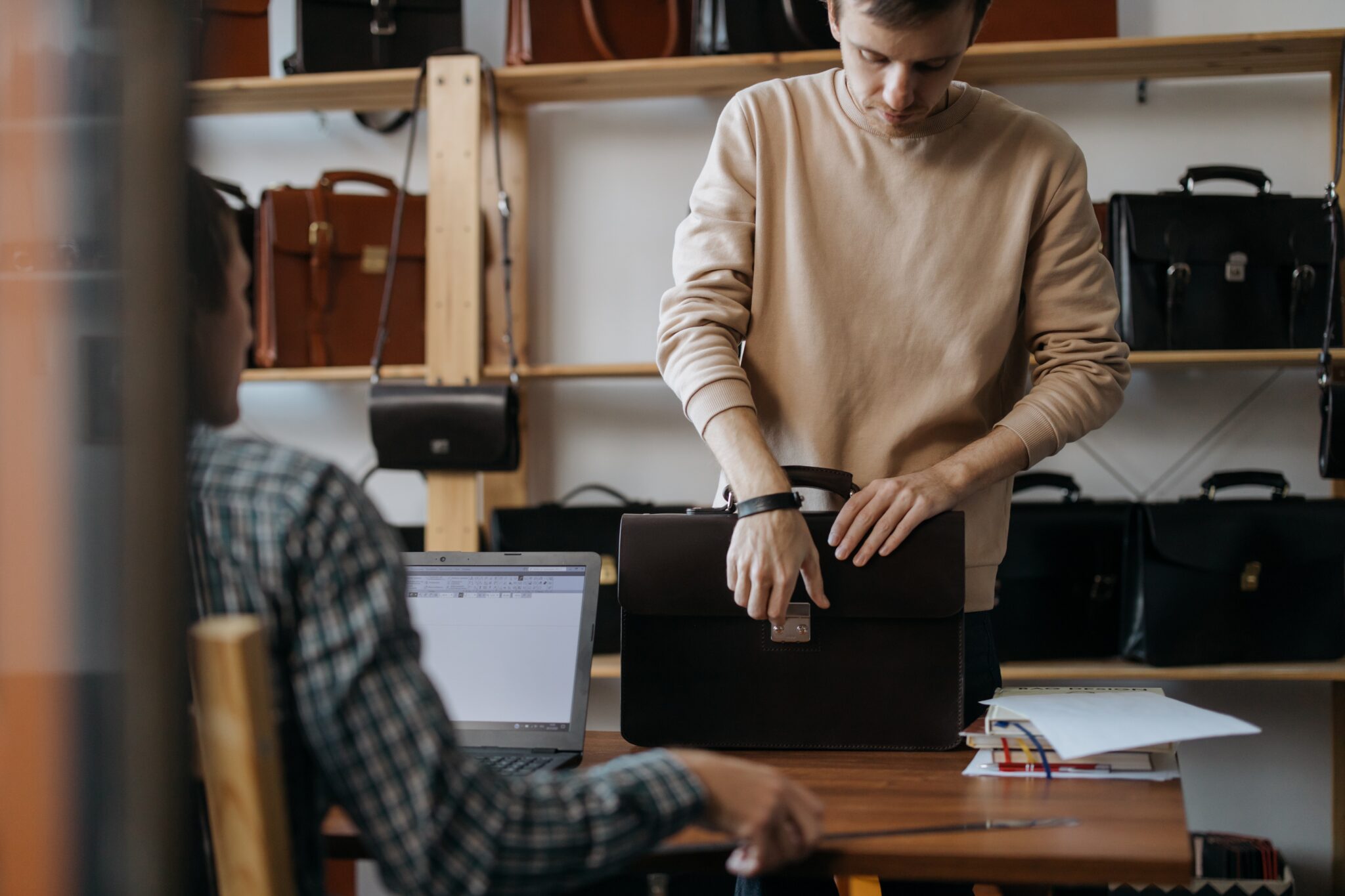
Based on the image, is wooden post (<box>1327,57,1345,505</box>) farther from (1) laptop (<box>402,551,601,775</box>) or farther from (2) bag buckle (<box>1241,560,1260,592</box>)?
(1) laptop (<box>402,551,601,775</box>)

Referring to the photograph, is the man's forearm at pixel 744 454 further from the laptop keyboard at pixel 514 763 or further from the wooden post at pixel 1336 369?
the wooden post at pixel 1336 369

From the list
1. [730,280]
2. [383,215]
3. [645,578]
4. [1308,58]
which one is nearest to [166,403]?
[645,578]

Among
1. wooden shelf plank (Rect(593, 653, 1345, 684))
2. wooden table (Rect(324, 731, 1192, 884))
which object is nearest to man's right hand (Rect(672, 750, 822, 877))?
wooden table (Rect(324, 731, 1192, 884))

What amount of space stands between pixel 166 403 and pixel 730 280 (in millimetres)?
1007

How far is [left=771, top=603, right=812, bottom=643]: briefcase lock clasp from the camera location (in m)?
1.14

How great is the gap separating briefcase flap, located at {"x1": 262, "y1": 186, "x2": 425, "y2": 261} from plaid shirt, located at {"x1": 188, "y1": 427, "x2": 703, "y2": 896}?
6.36ft

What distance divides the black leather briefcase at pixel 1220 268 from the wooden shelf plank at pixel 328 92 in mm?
1542

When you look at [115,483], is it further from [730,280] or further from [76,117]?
[730,280]

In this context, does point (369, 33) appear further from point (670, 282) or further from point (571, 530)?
point (571, 530)

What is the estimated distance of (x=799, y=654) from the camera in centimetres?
114

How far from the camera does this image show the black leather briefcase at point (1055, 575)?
2.30m

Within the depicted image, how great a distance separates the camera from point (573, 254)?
2760 mm

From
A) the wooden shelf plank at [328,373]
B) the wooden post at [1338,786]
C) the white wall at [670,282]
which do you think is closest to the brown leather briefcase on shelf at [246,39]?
the white wall at [670,282]

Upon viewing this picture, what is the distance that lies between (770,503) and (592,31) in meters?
1.64
